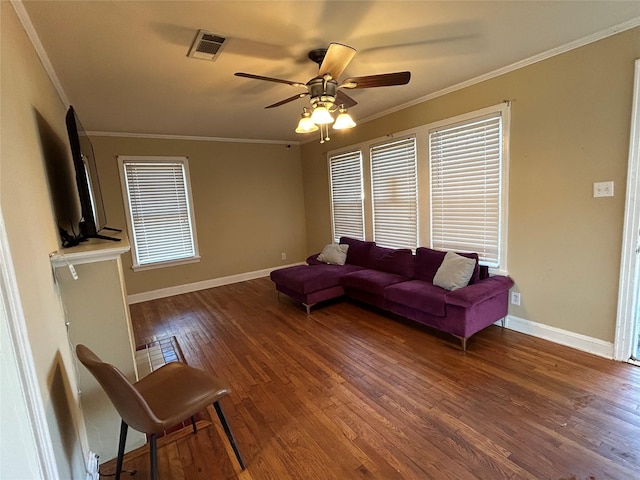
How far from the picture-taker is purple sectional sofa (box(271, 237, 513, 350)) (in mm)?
2865

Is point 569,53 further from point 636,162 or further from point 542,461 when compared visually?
point 542,461

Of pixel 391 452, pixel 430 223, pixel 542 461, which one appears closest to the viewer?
pixel 542 461

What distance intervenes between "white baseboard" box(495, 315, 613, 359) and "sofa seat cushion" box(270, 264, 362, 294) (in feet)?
6.27

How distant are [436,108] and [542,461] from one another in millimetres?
3335

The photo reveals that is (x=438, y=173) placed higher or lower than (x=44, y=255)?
higher

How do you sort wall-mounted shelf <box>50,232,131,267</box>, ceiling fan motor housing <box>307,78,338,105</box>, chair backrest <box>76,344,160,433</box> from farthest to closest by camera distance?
ceiling fan motor housing <box>307,78,338,105</box> → wall-mounted shelf <box>50,232,131,267</box> → chair backrest <box>76,344,160,433</box>

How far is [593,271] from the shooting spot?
265 cm

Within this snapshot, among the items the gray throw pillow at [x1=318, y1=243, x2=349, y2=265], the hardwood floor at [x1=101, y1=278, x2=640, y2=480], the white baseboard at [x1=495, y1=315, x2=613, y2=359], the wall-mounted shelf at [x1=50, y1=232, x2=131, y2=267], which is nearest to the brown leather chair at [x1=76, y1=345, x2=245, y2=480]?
the hardwood floor at [x1=101, y1=278, x2=640, y2=480]

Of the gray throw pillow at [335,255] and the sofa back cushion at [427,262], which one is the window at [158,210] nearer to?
the gray throw pillow at [335,255]

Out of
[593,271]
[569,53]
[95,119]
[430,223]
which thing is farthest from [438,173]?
[95,119]

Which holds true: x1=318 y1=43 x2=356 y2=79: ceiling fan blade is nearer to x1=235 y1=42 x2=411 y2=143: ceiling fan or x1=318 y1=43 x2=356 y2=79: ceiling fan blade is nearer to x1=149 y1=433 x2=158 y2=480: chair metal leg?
x1=235 y1=42 x2=411 y2=143: ceiling fan

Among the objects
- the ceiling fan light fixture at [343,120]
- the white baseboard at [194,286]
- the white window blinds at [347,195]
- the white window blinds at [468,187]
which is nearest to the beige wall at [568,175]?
the white window blinds at [468,187]

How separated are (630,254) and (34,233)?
12.7 ft

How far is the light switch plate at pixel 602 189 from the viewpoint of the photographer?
8.15ft
